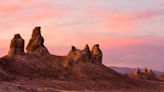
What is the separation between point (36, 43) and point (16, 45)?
1161 centimetres

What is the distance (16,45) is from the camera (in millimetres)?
183250

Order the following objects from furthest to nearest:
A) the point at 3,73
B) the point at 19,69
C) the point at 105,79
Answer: the point at 105,79 < the point at 19,69 < the point at 3,73

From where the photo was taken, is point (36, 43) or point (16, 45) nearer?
point (16, 45)

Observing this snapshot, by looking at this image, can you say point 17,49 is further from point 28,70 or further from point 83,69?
point 83,69

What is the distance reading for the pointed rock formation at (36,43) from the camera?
19200 centimetres

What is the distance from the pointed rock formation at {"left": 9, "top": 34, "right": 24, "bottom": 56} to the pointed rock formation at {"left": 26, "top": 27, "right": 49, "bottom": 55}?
25.8 feet

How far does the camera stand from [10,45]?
183 m

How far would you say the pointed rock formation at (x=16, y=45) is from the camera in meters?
182

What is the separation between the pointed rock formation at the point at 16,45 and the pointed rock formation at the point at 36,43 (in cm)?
785

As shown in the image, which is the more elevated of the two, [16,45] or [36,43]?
[36,43]

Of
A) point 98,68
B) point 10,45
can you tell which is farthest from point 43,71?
point 98,68

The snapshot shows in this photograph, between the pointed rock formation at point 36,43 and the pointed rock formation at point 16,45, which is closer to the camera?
the pointed rock formation at point 16,45

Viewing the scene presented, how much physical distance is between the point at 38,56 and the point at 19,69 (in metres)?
16.0

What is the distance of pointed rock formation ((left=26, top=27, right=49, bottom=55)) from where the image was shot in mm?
192000
